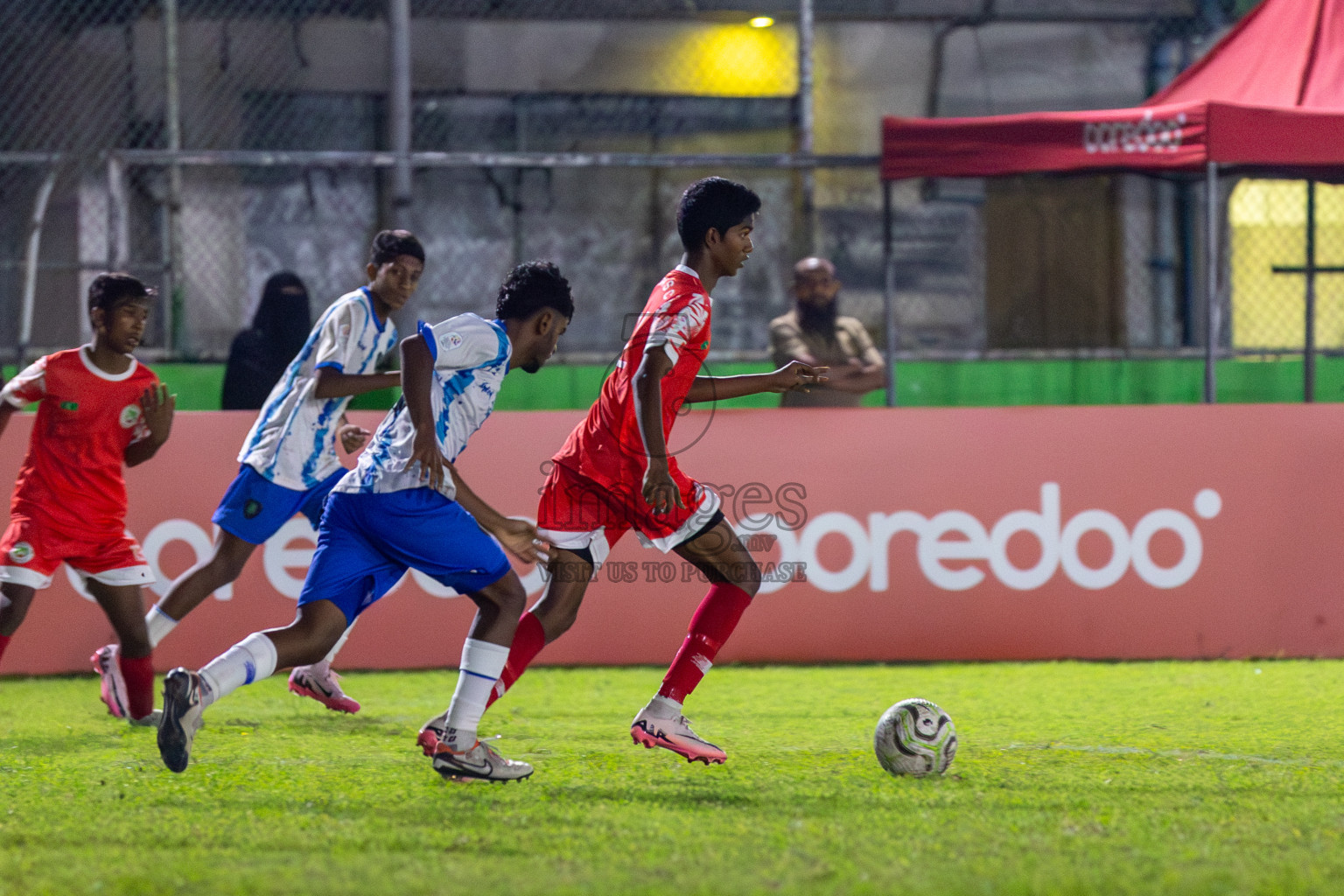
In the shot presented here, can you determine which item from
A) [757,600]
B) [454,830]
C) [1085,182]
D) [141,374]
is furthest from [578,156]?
[454,830]

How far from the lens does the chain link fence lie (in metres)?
9.47

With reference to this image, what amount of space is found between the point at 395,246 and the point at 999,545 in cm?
347

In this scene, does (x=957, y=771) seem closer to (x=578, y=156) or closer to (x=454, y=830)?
(x=454, y=830)

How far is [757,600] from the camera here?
7.47m

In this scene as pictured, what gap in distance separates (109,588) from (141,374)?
834 millimetres

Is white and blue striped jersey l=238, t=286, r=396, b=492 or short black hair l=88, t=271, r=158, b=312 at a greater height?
short black hair l=88, t=271, r=158, b=312

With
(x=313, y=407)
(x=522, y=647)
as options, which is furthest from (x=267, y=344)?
(x=522, y=647)

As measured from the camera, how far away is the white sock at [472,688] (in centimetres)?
435

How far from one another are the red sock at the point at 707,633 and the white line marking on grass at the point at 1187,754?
1097mm

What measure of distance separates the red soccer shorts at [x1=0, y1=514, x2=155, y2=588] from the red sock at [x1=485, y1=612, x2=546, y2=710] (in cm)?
176

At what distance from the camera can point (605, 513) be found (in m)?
4.84

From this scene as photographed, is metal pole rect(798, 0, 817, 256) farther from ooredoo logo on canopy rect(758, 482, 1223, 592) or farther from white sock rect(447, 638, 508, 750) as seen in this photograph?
white sock rect(447, 638, 508, 750)

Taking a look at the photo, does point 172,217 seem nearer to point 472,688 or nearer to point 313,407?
point 313,407

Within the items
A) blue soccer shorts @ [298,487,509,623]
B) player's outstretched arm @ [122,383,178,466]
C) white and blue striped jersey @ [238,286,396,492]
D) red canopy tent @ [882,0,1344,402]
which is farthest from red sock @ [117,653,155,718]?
red canopy tent @ [882,0,1344,402]
